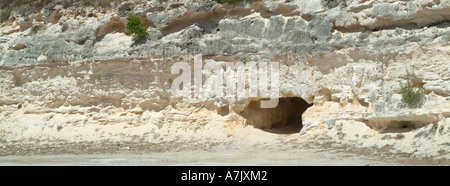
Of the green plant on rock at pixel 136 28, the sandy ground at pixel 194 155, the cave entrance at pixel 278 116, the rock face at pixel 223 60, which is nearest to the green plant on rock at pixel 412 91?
the rock face at pixel 223 60

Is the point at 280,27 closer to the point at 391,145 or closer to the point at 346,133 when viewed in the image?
the point at 346,133

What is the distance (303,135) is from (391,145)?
218 centimetres

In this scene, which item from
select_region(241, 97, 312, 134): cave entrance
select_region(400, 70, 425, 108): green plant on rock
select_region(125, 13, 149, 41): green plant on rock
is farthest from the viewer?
select_region(125, 13, 149, 41): green plant on rock

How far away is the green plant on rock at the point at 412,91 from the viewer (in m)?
11.3

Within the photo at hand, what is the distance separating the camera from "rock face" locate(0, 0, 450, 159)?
11.7m

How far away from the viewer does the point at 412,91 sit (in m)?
11.4

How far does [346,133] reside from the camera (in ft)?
38.9

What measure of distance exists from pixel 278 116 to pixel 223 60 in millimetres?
2455

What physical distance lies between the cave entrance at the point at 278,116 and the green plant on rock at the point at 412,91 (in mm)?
3525

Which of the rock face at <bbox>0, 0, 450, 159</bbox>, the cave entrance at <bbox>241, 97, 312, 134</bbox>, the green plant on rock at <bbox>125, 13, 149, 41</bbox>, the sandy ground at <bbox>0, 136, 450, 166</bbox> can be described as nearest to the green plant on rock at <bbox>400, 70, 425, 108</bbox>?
the rock face at <bbox>0, 0, 450, 159</bbox>

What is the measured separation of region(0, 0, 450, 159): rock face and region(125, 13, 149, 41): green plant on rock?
25cm

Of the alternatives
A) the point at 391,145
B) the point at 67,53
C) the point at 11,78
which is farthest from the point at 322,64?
the point at 11,78

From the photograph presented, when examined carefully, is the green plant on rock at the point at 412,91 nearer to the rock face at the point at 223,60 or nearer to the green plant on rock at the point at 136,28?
the rock face at the point at 223,60

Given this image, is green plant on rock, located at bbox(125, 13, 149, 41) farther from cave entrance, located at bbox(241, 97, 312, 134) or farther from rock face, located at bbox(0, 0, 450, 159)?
cave entrance, located at bbox(241, 97, 312, 134)
